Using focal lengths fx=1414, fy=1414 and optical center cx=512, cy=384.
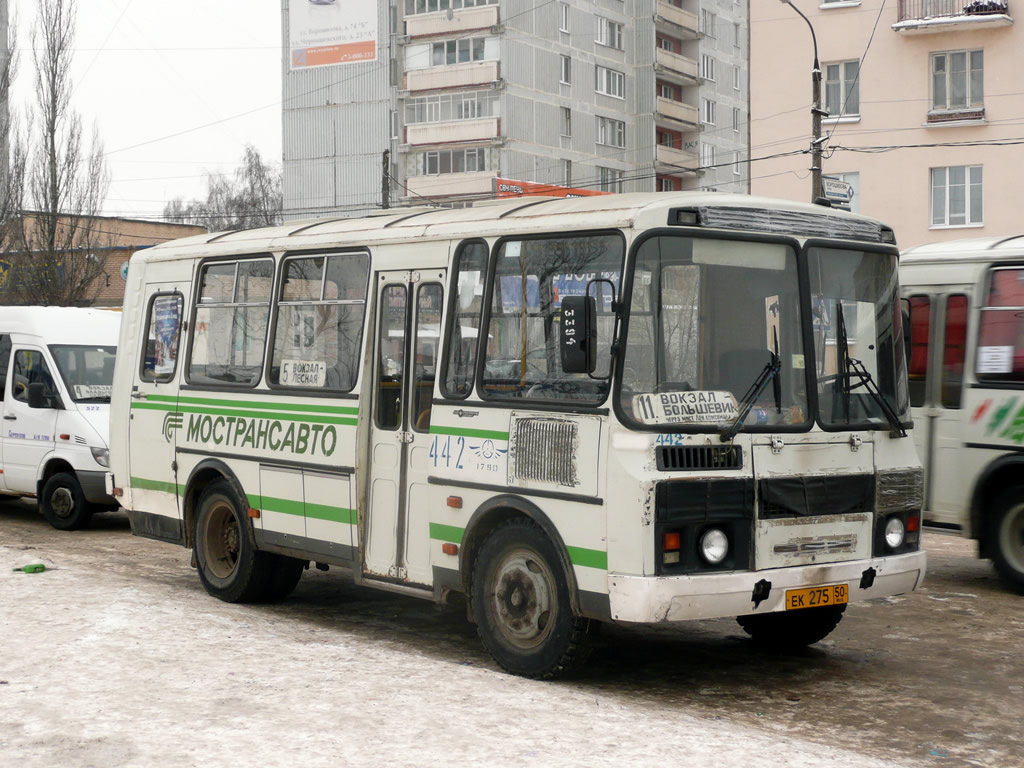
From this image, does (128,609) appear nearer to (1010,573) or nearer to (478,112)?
(1010,573)

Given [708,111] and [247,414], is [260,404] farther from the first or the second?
[708,111]

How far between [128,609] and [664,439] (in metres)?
4.66

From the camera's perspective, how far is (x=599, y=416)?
7.55m

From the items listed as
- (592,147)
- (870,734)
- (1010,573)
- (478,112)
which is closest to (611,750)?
(870,734)

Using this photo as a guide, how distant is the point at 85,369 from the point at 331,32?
57036 millimetres

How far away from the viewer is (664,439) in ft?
24.2

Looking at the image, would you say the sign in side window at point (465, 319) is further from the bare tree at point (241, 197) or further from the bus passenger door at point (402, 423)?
the bare tree at point (241, 197)

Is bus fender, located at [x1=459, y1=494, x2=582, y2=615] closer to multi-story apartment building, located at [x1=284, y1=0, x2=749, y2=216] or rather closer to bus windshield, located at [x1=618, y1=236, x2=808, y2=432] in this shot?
bus windshield, located at [x1=618, y1=236, x2=808, y2=432]

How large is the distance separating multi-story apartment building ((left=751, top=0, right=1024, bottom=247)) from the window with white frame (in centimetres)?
4148

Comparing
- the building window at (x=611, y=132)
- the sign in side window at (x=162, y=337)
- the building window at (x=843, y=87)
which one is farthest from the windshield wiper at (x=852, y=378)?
the building window at (x=611, y=132)

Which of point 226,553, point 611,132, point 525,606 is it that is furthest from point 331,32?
point 525,606

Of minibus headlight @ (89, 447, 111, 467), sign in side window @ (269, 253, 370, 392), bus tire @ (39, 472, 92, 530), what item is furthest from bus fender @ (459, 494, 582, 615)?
bus tire @ (39, 472, 92, 530)

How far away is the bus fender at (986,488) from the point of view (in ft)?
38.5

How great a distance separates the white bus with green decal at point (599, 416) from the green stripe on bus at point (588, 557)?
2 centimetres
